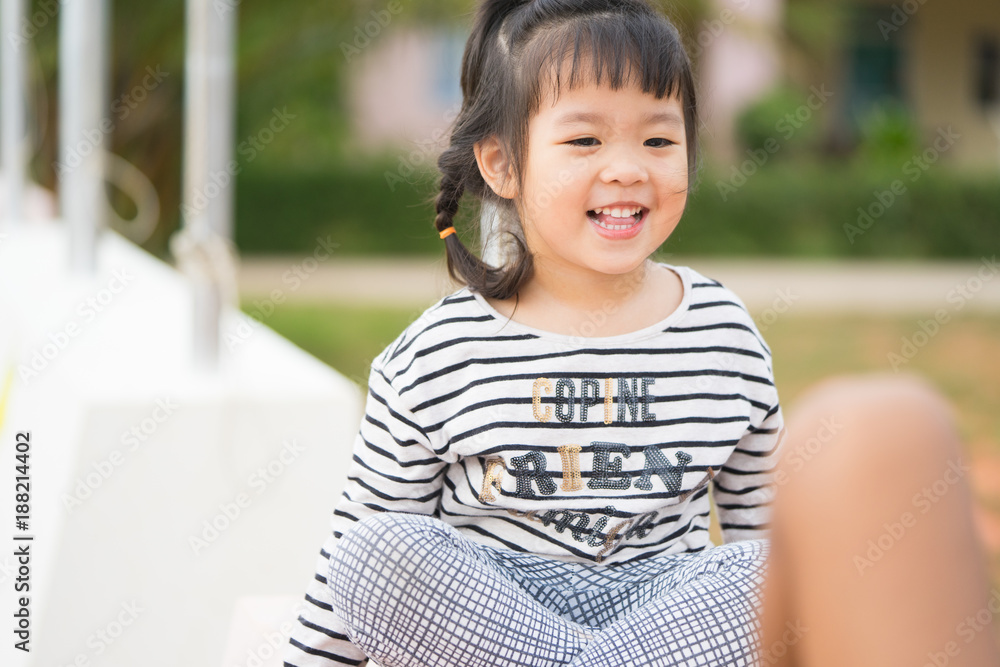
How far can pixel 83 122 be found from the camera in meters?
3.28

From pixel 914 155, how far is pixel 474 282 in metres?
10.5

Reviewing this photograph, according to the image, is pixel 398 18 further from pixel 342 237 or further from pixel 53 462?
pixel 53 462

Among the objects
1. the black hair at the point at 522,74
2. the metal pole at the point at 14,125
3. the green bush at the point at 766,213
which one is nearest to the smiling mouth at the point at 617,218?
the black hair at the point at 522,74

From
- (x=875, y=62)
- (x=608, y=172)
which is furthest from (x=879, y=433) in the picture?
(x=875, y=62)

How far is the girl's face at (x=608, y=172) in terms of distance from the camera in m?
1.34

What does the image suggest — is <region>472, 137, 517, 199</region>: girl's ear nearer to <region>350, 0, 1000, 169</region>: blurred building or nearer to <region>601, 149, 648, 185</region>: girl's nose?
<region>601, 149, 648, 185</region>: girl's nose

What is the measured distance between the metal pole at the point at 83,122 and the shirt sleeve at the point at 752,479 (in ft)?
7.93

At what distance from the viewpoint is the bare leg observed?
2.60ft

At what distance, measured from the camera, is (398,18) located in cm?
782

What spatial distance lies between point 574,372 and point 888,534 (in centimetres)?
60

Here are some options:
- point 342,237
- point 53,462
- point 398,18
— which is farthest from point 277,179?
point 53,462

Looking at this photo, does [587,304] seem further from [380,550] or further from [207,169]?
[207,169]

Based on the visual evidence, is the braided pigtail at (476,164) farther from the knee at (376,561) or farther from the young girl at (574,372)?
the knee at (376,561)

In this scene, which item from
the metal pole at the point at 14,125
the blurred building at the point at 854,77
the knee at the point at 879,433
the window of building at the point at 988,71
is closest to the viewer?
A: the knee at the point at 879,433
